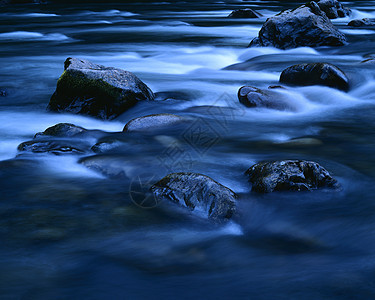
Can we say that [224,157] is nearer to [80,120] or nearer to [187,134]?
[187,134]

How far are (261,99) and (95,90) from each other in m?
1.99

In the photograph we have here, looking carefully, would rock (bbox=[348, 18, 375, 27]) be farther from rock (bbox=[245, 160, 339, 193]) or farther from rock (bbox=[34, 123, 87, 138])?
rock (bbox=[245, 160, 339, 193])

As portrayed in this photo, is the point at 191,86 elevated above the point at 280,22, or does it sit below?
below

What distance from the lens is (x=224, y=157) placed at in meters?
4.56

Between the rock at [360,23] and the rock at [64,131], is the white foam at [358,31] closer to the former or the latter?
the rock at [360,23]

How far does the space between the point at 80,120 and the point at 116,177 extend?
197 centimetres

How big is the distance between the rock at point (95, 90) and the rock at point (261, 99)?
1.32m

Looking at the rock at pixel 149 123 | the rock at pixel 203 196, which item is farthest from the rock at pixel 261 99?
the rock at pixel 203 196

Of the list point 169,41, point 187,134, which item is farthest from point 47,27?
point 187,134

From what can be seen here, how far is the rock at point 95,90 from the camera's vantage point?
575 centimetres

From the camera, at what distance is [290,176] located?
3494 mm

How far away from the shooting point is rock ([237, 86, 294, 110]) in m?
6.14

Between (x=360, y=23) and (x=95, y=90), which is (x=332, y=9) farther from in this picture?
(x=95, y=90)

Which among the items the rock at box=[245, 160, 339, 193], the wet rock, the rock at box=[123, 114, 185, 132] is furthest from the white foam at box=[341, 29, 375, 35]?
the rock at box=[245, 160, 339, 193]
